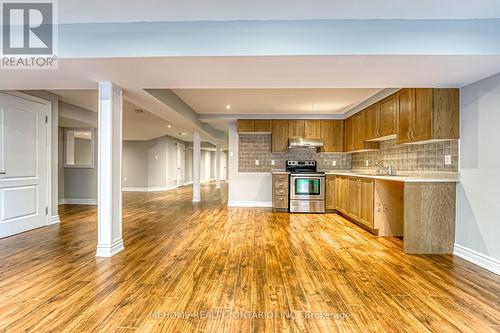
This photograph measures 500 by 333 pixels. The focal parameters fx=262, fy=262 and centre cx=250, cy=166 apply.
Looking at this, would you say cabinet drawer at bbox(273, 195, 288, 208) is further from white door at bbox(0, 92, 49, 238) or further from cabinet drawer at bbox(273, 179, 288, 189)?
white door at bbox(0, 92, 49, 238)

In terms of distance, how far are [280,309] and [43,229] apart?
13.9ft

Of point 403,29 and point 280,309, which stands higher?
point 403,29

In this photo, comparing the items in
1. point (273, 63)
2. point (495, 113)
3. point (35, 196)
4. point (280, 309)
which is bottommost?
point (280, 309)

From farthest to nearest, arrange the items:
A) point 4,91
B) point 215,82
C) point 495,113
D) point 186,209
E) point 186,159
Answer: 1. point 186,159
2. point 186,209
3. point 4,91
4. point 215,82
5. point 495,113

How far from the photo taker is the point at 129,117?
21.4 feet

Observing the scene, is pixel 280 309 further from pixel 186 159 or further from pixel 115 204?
pixel 186 159

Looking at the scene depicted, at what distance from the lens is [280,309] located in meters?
1.91

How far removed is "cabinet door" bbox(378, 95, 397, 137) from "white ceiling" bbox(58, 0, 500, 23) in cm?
181

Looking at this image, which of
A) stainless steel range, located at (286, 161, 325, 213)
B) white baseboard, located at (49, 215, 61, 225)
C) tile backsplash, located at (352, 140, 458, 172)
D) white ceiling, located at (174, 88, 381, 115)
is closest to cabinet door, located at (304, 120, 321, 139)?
white ceiling, located at (174, 88, 381, 115)

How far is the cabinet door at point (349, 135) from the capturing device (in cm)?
562

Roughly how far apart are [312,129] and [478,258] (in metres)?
3.96

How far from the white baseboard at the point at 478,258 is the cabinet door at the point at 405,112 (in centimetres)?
145

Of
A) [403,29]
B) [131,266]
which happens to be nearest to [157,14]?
[403,29]

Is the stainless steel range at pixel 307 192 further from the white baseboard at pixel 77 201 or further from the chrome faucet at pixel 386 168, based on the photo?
the white baseboard at pixel 77 201
